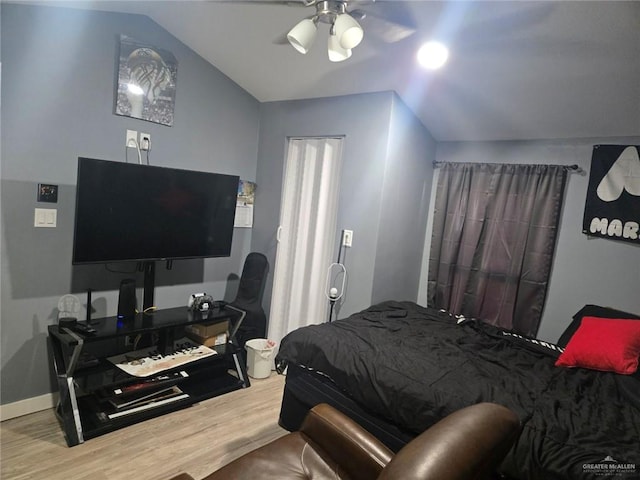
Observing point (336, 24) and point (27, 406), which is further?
point (27, 406)

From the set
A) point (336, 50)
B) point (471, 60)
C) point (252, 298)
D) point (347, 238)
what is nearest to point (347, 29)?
point (336, 50)

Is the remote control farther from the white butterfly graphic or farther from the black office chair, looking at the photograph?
the white butterfly graphic

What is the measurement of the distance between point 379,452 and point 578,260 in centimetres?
209

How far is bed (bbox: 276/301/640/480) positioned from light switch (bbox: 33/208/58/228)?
64.9 inches

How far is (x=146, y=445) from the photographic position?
218 cm

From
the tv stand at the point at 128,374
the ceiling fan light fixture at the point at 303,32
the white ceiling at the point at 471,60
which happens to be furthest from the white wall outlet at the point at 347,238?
the ceiling fan light fixture at the point at 303,32

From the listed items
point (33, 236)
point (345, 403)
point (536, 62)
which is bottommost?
point (345, 403)

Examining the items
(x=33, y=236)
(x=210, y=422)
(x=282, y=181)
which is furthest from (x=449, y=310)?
(x=33, y=236)

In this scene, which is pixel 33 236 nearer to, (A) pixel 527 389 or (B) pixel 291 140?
(B) pixel 291 140

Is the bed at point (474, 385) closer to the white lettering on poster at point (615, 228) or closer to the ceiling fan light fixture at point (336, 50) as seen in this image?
the white lettering on poster at point (615, 228)

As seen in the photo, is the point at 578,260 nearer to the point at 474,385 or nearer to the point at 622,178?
the point at 622,178

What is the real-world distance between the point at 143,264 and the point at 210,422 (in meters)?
1.18

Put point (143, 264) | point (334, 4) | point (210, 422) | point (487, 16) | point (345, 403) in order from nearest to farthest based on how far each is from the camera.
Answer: point (334, 4) → point (487, 16) → point (345, 403) → point (210, 422) → point (143, 264)

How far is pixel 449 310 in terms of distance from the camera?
3234mm
